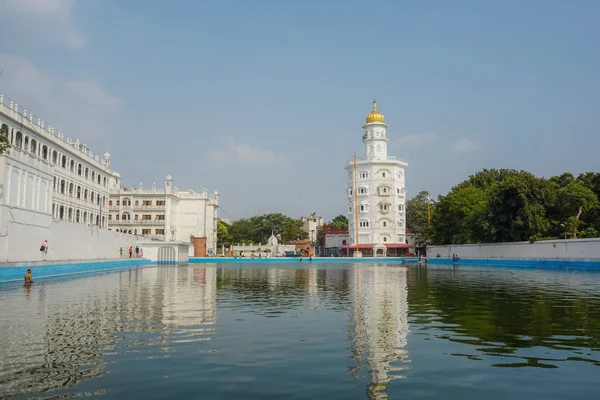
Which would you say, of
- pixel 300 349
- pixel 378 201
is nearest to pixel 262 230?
pixel 378 201

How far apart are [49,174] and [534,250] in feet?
155

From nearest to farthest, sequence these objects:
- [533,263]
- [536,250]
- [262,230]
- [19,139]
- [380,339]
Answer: [380,339] < [19,139] < [533,263] < [536,250] < [262,230]

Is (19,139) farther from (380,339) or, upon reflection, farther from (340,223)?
(340,223)

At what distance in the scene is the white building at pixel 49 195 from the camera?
31.7 metres

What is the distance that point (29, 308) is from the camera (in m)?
16.1

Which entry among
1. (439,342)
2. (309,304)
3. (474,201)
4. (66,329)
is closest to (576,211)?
(474,201)

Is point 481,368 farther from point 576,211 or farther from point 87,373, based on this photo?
point 576,211

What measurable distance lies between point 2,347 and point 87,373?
307 centimetres

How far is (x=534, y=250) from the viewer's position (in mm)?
53938

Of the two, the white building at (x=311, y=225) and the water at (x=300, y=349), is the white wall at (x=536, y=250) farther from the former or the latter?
the white building at (x=311, y=225)

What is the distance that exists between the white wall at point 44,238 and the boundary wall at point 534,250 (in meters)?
43.8

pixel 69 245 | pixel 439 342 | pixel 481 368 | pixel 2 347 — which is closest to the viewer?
pixel 481 368

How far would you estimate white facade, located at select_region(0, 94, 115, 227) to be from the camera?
32.6 meters

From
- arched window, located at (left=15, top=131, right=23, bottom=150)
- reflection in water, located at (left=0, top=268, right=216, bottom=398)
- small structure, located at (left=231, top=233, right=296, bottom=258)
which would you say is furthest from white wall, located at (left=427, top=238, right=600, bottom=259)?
arched window, located at (left=15, top=131, right=23, bottom=150)
